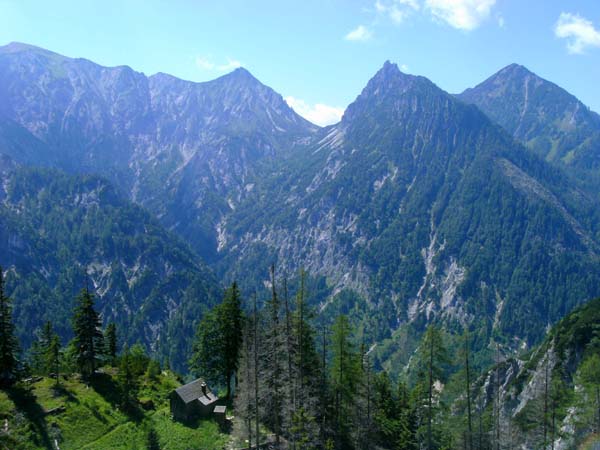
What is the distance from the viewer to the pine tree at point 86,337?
5884 centimetres

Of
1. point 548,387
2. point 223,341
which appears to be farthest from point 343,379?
point 548,387

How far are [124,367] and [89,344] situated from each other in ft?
24.0

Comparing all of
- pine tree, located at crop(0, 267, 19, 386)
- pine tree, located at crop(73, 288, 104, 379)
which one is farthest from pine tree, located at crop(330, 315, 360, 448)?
pine tree, located at crop(0, 267, 19, 386)

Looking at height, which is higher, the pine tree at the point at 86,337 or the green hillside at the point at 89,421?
the pine tree at the point at 86,337

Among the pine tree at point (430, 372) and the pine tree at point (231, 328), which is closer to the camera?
the pine tree at point (430, 372)

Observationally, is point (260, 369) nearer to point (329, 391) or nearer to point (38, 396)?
point (329, 391)

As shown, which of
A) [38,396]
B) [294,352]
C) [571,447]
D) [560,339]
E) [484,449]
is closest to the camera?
[294,352]

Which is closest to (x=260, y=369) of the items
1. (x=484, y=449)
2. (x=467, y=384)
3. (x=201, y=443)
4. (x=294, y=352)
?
(x=294, y=352)

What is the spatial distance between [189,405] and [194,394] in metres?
1.47

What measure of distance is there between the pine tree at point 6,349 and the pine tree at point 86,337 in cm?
676

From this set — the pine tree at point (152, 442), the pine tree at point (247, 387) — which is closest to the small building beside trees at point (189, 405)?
the pine tree at point (247, 387)

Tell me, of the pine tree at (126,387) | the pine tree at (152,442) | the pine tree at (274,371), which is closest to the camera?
the pine tree at (152,442)

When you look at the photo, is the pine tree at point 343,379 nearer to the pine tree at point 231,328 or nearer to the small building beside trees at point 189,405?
the pine tree at point 231,328

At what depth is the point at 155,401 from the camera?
58156 millimetres
